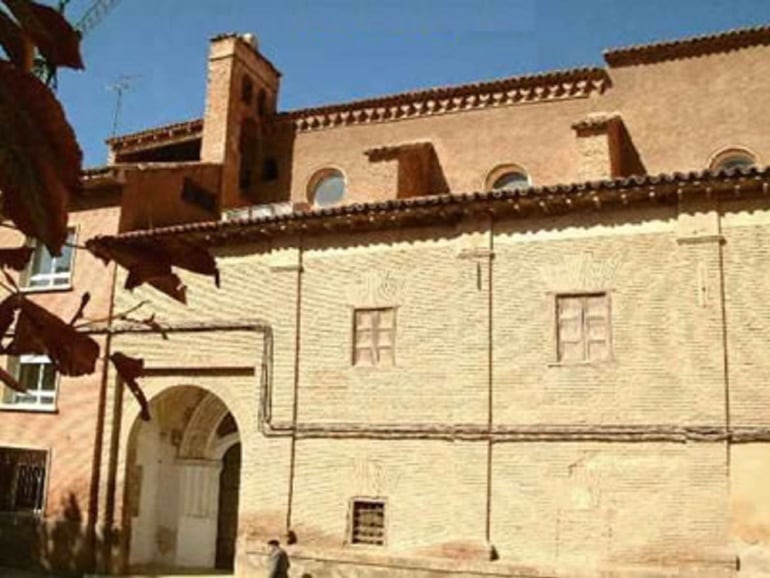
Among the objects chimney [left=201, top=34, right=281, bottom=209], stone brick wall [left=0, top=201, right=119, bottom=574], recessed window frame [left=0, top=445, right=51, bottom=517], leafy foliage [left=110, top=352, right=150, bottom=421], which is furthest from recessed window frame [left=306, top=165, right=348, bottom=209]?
leafy foliage [left=110, top=352, right=150, bottom=421]

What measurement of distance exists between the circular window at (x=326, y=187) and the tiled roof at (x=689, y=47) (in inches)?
267

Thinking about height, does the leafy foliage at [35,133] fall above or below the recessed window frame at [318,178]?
below

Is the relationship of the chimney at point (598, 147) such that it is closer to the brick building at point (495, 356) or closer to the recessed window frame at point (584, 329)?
the brick building at point (495, 356)

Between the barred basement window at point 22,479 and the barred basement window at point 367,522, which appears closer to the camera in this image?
the barred basement window at point 367,522

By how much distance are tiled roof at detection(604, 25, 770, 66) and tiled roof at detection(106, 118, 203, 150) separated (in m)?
10.4

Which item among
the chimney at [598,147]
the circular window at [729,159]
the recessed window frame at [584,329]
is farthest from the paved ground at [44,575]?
the circular window at [729,159]

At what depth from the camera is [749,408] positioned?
42.9ft

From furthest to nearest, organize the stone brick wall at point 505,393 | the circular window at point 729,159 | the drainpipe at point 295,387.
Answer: the circular window at point 729,159 → the drainpipe at point 295,387 → the stone brick wall at point 505,393

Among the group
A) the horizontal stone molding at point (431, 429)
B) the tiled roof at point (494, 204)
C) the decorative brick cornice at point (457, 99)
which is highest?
the decorative brick cornice at point (457, 99)

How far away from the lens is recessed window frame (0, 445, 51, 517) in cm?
1831

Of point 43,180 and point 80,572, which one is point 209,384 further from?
point 43,180

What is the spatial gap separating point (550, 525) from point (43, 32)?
1347cm

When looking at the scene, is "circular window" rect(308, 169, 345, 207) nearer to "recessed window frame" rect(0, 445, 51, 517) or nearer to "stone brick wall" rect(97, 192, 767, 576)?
"stone brick wall" rect(97, 192, 767, 576)

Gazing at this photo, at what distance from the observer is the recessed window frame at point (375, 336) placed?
15570 mm
